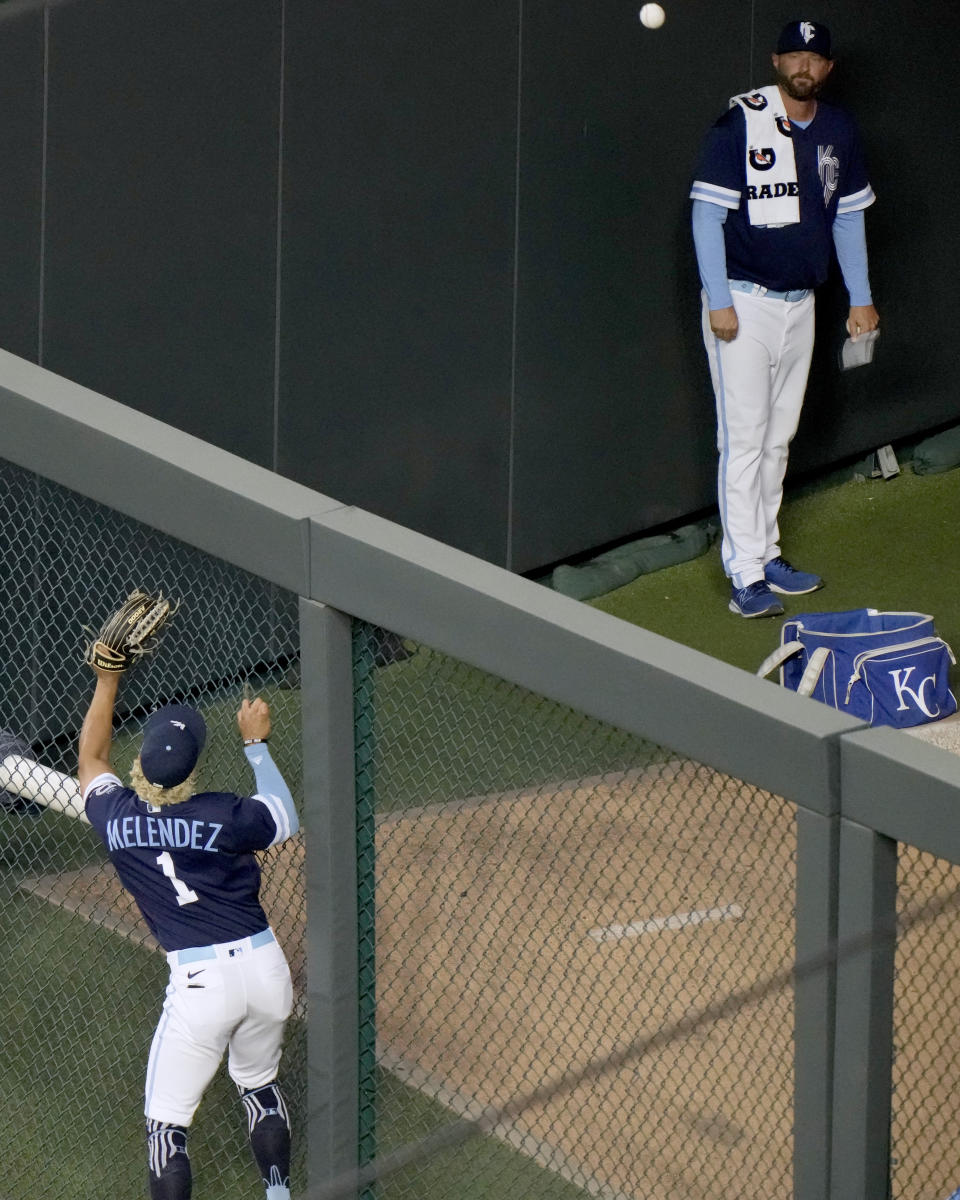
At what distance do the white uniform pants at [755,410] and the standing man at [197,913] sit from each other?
333cm

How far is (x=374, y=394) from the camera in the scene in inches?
248

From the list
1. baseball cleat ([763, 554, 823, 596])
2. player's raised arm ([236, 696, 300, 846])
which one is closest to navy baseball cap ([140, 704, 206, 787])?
player's raised arm ([236, 696, 300, 846])

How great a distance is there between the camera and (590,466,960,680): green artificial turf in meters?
6.52

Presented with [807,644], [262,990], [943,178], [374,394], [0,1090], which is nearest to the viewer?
[262,990]

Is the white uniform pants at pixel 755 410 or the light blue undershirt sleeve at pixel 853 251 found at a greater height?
the light blue undershirt sleeve at pixel 853 251

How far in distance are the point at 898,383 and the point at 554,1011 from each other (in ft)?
14.8

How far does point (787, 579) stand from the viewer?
6.78 m

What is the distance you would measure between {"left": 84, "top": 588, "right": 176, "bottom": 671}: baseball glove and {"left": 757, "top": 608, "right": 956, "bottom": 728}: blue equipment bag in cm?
259

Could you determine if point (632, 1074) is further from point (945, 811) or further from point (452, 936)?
point (945, 811)

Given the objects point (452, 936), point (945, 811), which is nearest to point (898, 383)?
point (452, 936)

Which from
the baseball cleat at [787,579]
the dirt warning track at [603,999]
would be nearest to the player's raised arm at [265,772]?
the dirt warning track at [603,999]

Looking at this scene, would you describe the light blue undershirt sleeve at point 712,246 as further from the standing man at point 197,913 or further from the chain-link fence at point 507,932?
the standing man at point 197,913

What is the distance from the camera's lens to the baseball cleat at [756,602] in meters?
6.55

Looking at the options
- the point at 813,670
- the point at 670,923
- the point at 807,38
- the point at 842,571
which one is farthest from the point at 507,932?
the point at 807,38
